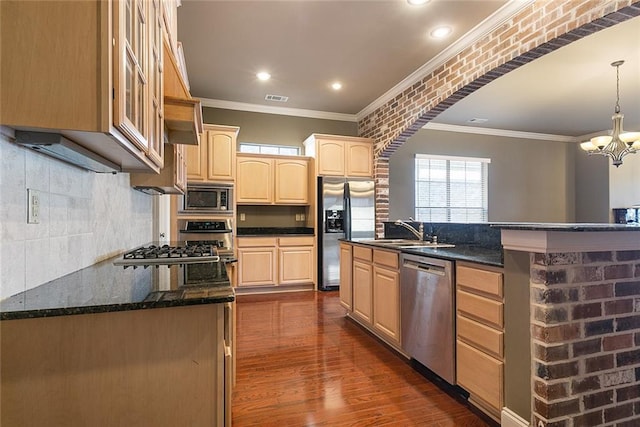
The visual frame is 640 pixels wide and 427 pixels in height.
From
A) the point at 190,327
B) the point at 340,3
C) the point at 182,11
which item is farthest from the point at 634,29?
the point at 190,327

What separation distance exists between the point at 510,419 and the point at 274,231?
4239mm

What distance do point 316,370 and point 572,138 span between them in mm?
8019

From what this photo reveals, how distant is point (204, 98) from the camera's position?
5.20m

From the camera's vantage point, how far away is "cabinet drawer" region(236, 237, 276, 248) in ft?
16.1

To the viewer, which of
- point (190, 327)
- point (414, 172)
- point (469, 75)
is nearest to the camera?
point (190, 327)

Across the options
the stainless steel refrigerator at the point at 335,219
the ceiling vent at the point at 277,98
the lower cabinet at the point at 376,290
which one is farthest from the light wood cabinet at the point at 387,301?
the ceiling vent at the point at 277,98

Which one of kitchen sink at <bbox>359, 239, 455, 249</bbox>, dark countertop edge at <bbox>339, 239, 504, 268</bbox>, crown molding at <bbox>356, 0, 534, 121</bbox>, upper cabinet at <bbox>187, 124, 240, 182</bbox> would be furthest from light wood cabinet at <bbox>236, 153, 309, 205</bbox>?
dark countertop edge at <bbox>339, 239, 504, 268</bbox>

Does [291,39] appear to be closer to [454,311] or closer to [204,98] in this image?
[204,98]

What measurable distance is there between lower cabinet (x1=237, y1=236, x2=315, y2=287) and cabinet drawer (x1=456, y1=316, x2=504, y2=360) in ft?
10.9

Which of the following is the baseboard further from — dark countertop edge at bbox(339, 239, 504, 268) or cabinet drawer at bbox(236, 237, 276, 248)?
cabinet drawer at bbox(236, 237, 276, 248)

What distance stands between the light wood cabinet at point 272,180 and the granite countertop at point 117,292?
139 inches

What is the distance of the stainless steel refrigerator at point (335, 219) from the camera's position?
17.2ft

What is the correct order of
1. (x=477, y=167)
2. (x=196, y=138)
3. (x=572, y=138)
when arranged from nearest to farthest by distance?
(x=196, y=138) → (x=477, y=167) → (x=572, y=138)

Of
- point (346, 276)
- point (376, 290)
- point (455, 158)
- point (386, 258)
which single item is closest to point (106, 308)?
point (386, 258)
